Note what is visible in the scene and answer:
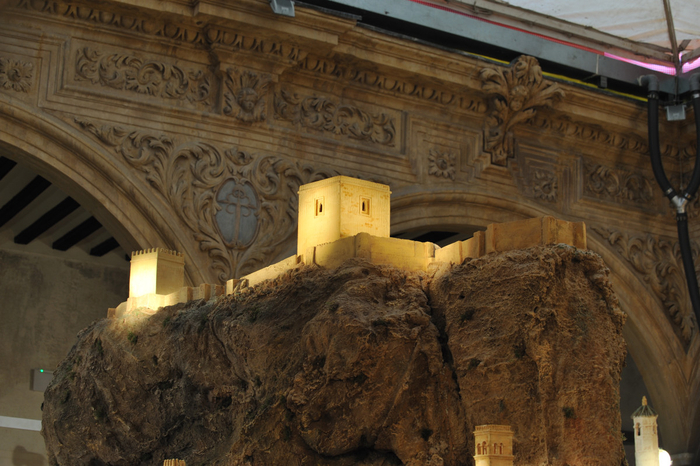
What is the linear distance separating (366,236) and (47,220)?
28.2ft

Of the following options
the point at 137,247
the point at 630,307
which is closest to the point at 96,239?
the point at 137,247

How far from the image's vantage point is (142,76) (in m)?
14.3

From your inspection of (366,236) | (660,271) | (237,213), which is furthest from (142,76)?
(660,271)

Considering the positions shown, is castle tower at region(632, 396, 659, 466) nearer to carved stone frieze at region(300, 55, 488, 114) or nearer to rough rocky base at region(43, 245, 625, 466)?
carved stone frieze at region(300, 55, 488, 114)

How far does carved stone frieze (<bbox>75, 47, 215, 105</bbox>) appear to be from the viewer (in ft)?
46.0

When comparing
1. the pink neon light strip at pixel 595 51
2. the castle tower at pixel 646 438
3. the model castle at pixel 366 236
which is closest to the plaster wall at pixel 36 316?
the model castle at pixel 366 236

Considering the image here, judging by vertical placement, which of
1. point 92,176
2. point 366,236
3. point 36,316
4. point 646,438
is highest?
point 92,176

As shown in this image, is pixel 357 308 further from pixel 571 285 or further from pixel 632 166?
pixel 632 166

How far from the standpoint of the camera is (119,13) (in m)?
14.1

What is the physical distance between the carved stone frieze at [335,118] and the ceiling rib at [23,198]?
418 centimetres

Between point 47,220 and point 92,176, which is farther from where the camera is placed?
point 47,220

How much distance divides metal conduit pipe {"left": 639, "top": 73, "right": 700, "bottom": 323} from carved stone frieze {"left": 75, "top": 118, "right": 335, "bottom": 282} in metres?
6.18

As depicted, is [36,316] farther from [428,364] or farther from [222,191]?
[428,364]

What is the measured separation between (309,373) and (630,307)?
8.68 m
